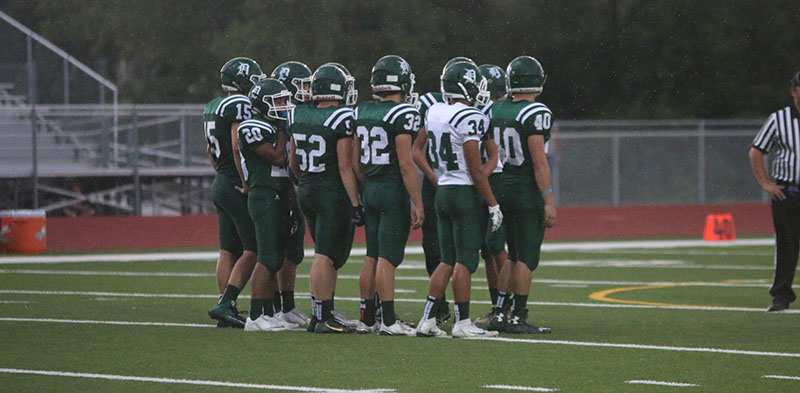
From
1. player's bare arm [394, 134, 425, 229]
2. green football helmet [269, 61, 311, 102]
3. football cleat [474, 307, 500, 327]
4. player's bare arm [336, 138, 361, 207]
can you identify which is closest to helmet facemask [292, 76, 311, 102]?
green football helmet [269, 61, 311, 102]

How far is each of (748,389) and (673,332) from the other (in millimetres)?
2496

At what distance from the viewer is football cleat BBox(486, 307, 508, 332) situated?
31.0ft

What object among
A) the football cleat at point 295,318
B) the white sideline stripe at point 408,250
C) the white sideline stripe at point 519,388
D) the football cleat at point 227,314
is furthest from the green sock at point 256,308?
the white sideline stripe at point 408,250

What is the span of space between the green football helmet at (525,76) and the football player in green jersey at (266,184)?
162 centimetres

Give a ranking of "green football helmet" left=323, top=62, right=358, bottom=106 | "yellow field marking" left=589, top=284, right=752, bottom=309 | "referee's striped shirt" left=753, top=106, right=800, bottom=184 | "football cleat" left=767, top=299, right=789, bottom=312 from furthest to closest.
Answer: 1. "yellow field marking" left=589, top=284, right=752, bottom=309
2. "referee's striped shirt" left=753, top=106, right=800, bottom=184
3. "football cleat" left=767, top=299, right=789, bottom=312
4. "green football helmet" left=323, top=62, right=358, bottom=106

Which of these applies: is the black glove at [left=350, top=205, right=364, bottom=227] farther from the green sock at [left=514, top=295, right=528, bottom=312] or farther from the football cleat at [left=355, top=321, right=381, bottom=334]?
the green sock at [left=514, top=295, right=528, bottom=312]

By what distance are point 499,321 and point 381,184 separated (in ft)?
4.47

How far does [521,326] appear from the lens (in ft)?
30.6

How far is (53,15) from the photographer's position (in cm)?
3753

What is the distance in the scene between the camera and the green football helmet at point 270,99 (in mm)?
9586

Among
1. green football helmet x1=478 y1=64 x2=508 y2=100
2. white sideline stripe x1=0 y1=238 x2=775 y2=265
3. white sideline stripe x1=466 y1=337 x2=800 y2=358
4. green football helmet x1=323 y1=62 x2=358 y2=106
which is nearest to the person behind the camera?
white sideline stripe x1=466 y1=337 x2=800 y2=358

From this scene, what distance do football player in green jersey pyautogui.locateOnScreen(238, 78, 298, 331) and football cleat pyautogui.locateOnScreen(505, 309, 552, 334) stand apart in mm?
1655

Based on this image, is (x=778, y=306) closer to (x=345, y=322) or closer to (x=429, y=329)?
(x=429, y=329)

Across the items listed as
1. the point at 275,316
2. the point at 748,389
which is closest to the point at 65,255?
the point at 275,316
